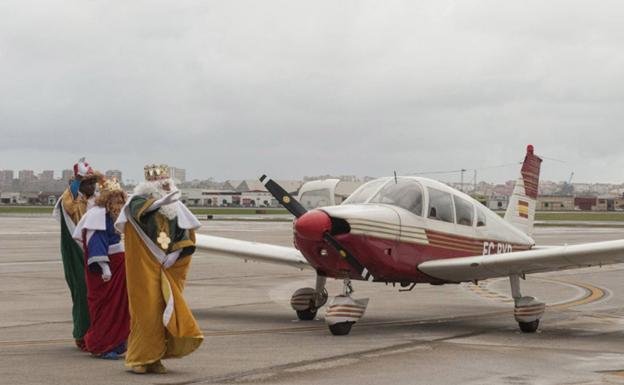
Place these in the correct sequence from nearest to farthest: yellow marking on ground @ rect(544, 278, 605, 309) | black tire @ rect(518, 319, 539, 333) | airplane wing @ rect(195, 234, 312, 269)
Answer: black tire @ rect(518, 319, 539, 333)
airplane wing @ rect(195, 234, 312, 269)
yellow marking on ground @ rect(544, 278, 605, 309)

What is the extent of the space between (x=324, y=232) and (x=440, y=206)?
2489 millimetres

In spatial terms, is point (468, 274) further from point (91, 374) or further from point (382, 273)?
point (91, 374)

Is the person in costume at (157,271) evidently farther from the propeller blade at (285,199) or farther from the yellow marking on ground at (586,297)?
the yellow marking on ground at (586,297)

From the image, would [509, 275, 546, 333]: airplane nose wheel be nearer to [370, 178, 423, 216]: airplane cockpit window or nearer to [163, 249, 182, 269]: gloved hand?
[370, 178, 423, 216]: airplane cockpit window

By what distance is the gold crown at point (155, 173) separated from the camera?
9766 mm

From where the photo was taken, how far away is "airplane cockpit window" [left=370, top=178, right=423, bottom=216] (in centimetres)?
1370

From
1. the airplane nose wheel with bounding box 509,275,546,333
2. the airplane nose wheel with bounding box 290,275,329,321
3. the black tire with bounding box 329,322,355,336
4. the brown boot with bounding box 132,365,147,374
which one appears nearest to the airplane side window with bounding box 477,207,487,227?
the airplane nose wheel with bounding box 509,275,546,333

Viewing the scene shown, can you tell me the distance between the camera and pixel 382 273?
43.6 feet

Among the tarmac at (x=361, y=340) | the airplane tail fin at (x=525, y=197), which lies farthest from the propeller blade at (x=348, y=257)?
the airplane tail fin at (x=525, y=197)

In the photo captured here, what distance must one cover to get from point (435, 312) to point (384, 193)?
3154mm

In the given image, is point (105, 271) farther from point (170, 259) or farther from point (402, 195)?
point (402, 195)

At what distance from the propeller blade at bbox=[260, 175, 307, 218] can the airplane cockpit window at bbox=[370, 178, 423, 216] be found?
113cm

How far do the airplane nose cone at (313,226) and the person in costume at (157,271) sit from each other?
2896 millimetres

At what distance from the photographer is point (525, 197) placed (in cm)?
1777
